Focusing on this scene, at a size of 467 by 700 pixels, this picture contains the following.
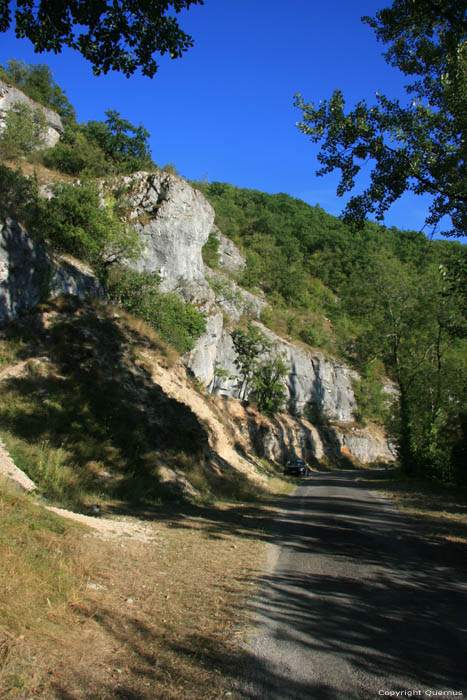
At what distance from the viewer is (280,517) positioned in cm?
1180

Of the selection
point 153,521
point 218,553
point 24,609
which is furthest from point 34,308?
point 24,609

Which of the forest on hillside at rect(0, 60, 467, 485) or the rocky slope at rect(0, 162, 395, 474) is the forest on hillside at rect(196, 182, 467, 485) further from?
the rocky slope at rect(0, 162, 395, 474)

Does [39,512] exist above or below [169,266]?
below

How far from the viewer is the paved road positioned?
331 cm

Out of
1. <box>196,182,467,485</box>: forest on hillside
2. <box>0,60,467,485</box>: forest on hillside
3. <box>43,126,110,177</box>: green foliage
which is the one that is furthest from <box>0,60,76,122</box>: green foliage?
<box>196,182,467,485</box>: forest on hillside

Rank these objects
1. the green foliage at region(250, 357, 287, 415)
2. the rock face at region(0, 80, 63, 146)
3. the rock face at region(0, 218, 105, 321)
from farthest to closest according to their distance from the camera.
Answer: the green foliage at region(250, 357, 287, 415) → the rock face at region(0, 80, 63, 146) → the rock face at region(0, 218, 105, 321)

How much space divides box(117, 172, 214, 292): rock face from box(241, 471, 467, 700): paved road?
1281 inches

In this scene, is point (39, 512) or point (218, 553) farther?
point (218, 553)

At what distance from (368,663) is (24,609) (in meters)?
3.14

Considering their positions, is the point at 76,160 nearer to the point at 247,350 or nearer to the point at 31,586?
the point at 247,350

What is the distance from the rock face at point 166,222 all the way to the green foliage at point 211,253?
51.0ft

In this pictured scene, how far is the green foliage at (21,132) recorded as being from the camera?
109 ft

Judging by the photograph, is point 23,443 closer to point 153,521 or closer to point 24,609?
point 153,521

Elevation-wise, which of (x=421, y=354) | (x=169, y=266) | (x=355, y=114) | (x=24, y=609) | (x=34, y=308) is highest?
(x=169, y=266)
